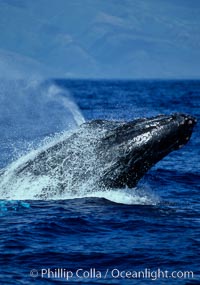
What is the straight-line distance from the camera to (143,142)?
48.4 feet

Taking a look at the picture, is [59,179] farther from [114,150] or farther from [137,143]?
[137,143]

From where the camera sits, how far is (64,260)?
11.4m

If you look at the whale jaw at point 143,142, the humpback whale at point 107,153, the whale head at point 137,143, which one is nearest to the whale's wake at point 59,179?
the humpback whale at point 107,153

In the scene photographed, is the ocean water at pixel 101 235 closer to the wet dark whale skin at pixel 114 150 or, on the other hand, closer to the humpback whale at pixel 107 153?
the humpback whale at pixel 107 153

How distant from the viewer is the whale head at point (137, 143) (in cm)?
1469

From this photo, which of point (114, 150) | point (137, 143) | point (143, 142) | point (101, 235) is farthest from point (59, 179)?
point (101, 235)

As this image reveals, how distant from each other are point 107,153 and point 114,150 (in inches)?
7.6

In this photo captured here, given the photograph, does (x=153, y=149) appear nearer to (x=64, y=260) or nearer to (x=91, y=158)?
(x=91, y=158)

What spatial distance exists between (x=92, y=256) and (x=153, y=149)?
12.5ft

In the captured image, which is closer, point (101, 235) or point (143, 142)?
point (101, 235)

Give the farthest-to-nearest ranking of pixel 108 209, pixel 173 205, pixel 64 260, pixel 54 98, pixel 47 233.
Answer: pixel 54 98 < pixel 173 205 < pixel 108 209 < pixel 47 233 < pixel 64 260

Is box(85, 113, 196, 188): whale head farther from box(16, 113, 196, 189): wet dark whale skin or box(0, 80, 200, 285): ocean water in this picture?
box(0, 80, 200, 285): ocean water

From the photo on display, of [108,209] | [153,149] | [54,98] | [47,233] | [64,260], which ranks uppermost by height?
[54,98]

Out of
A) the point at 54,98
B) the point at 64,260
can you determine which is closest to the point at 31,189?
the point at 64,260
